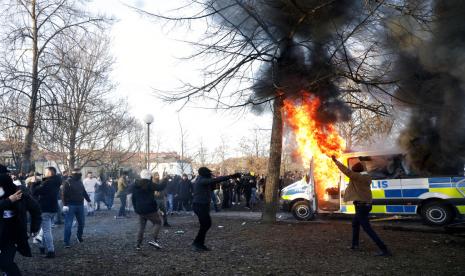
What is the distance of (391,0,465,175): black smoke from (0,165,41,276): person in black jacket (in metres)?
8.27

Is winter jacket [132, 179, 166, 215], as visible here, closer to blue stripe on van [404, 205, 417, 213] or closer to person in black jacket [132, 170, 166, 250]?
person in black jacket [132, 170, 166, 250]

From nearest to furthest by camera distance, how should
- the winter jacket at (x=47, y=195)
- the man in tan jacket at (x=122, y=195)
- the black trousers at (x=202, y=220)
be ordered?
the black trousers at (x=202, y=220) < the winter jacket at (x=47, y=195) < the man in tan jacket at (x=122, y=195)

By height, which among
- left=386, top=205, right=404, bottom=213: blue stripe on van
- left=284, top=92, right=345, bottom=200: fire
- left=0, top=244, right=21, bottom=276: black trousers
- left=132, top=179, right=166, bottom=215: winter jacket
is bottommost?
left=0, top=244, right=21, bottom=276: black trousers

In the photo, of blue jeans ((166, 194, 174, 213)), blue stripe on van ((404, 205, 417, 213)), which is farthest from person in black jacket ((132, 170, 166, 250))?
blue jeans ((166, 194, 174, 213))

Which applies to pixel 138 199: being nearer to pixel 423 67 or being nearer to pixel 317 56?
pixel 317 56

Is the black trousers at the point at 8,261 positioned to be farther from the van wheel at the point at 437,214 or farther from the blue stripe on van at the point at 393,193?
the van wheel at the point at 437,214

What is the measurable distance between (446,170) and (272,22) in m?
6.15

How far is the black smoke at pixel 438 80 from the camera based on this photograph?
852 cm

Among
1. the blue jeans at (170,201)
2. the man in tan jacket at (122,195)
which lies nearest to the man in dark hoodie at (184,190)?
the blue jeans at (170,201)

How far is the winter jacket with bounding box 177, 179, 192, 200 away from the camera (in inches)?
590

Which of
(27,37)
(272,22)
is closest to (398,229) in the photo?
(272,22)

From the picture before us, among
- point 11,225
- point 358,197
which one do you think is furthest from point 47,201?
point 358,197

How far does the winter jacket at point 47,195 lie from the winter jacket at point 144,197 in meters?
1.58

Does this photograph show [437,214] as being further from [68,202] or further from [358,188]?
[68,202]
